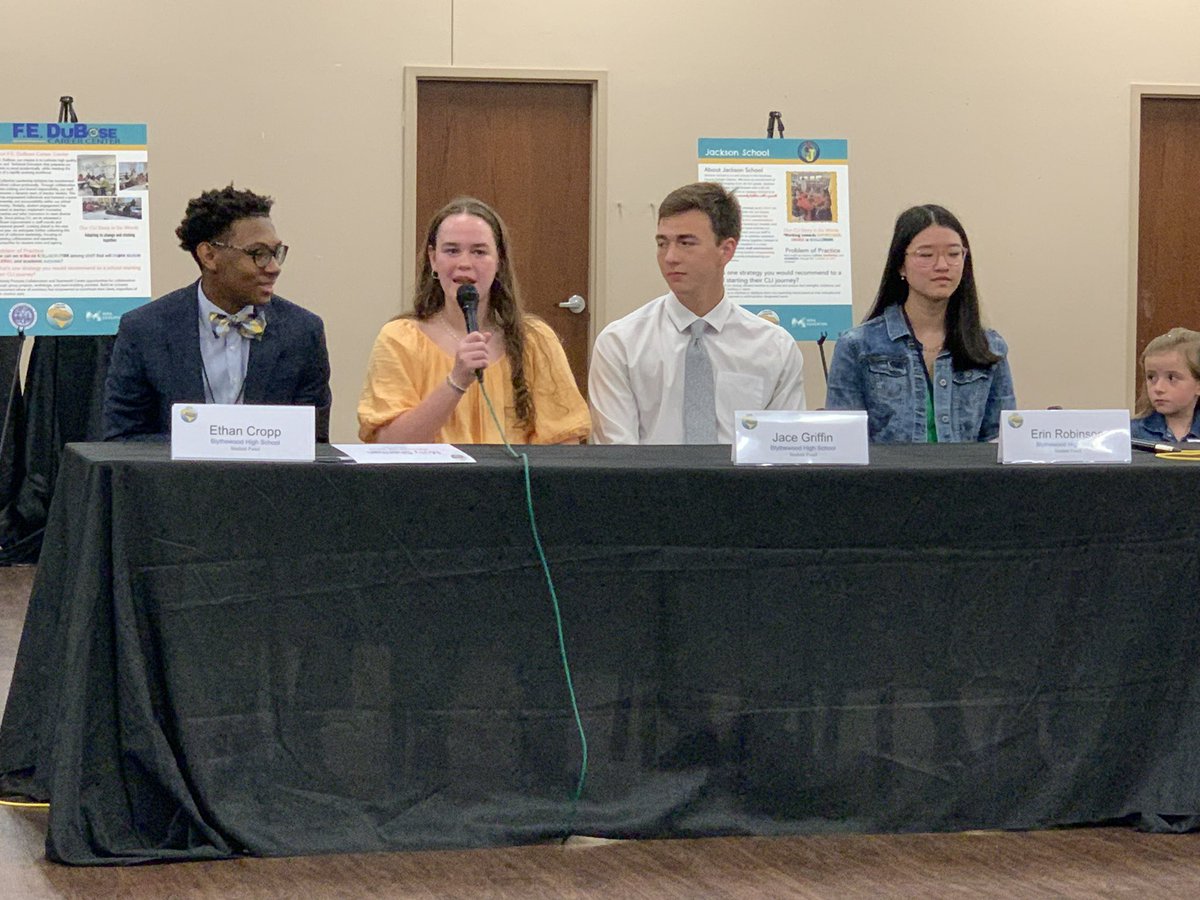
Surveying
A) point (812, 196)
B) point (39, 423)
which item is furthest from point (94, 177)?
point (812, 196)

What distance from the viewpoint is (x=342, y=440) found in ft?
20.6

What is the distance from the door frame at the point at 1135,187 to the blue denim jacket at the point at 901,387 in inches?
148

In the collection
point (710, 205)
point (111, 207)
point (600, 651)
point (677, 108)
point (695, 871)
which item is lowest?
point (695, 871)

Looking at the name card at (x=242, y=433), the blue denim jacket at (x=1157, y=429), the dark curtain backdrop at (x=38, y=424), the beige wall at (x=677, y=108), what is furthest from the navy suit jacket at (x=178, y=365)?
the beige wall at (x=677, y=108)

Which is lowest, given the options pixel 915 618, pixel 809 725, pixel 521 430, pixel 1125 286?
pixel 809 725

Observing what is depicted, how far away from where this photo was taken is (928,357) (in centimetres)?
316

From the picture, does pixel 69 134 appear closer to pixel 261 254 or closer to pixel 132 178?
pixel 132 178

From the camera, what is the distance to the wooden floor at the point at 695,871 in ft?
7.31

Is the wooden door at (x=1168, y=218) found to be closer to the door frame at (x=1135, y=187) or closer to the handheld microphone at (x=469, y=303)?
the door frame at (x=1135, y=187)

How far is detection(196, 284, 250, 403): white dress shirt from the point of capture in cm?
309

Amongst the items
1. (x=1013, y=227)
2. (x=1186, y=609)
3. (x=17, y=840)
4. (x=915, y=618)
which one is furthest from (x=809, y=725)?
(x=1013, y=227)

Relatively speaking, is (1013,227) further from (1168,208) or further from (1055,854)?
(1055,854)

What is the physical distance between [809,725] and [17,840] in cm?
121

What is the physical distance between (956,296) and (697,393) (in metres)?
0.55
